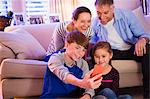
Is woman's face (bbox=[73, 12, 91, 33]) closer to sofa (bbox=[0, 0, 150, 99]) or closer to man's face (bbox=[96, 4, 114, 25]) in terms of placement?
man's face (bbox=[96, 4, 114, 25])

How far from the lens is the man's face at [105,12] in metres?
2.23

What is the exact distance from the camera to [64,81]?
5.46 ft

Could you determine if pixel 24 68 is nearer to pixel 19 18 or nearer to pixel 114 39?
pixel 114 39

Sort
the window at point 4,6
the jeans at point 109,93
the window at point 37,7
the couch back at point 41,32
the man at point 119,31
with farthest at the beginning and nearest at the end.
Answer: the window at point 37,7 → the window at point 4,6 → the couch back at point 41,32 → the man at point 119,31 → the jeans at point 109,93

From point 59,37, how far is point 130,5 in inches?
51.7

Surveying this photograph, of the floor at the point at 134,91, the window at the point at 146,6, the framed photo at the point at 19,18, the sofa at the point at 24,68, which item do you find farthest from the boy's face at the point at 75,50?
the framed photo at the point at 19,18

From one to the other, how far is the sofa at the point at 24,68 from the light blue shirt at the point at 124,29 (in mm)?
212

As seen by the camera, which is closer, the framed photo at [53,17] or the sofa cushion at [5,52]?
the sofa cushion at [5,52]

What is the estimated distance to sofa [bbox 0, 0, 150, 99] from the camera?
7.05 ft

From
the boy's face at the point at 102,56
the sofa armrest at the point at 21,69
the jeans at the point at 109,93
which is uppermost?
the boy's face at the point at 102,56

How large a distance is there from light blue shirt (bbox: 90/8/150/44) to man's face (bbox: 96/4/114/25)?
7 centimetres

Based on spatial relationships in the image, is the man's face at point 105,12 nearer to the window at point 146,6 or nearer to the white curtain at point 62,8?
the window at point 146,6

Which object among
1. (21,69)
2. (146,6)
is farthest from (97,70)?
(146,6)

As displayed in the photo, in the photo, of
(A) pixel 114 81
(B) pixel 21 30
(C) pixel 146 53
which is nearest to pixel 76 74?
(A) pixel 114 81
